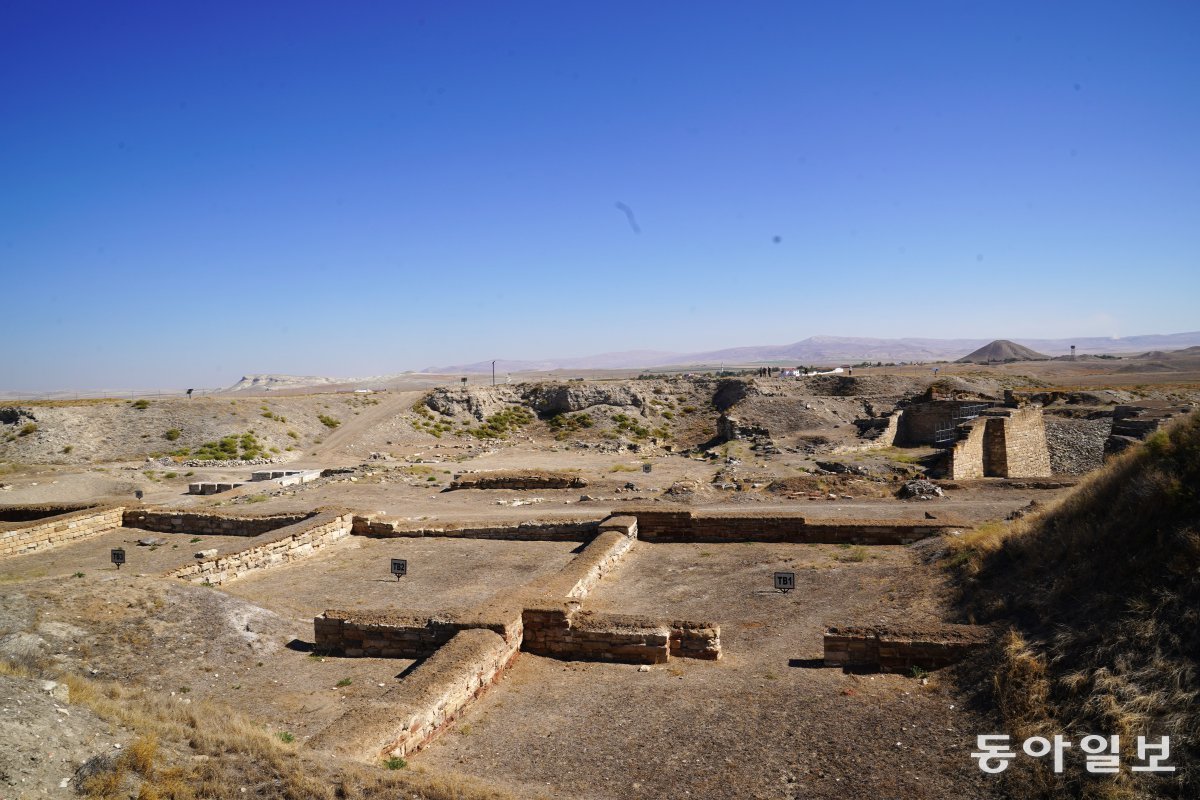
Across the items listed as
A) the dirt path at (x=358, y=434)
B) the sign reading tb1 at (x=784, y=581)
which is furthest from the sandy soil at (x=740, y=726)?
the dirt path at (x=358, y=434)

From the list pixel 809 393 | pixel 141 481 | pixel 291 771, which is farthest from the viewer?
pixel 809 393

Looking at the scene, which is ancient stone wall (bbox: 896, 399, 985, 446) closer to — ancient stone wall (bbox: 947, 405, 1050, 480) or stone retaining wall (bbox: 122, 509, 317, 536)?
ancient stone wall (bbox: 947, 405, 1050, 480)

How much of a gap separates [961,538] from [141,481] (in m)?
33.8

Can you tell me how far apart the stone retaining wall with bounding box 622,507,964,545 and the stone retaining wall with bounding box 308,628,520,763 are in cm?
755

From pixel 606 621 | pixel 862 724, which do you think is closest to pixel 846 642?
pixel 862 724

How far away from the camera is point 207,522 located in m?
20.0

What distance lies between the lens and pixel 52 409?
141ft

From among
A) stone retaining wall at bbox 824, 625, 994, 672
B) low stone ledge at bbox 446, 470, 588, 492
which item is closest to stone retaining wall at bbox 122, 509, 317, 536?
low stone ledge at bbox 446, 470, 588, 492

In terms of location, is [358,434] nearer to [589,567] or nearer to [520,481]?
[520,481]

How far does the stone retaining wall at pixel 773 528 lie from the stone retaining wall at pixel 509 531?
125 cm

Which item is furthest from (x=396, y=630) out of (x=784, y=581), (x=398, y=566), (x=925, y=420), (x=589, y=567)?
(x=925, y=420)

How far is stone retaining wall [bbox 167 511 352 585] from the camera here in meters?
14.4

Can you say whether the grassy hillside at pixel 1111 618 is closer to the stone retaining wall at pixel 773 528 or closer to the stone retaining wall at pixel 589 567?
the stone retaining wall at pixel 773 528

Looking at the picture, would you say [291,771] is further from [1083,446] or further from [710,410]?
[710,410]
